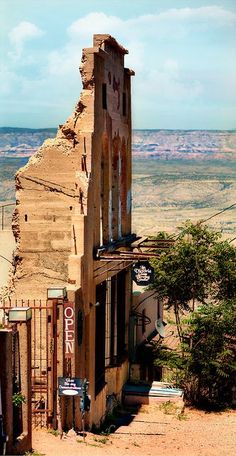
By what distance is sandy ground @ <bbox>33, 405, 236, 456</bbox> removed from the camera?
64.6ft

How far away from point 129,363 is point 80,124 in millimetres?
9999

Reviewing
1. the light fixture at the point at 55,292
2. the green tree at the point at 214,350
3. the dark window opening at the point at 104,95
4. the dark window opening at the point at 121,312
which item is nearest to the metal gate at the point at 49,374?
the light fixture at the point at 55,292

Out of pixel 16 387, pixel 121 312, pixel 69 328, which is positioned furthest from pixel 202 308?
pixel 16 387

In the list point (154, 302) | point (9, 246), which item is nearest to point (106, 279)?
point (154, 302)

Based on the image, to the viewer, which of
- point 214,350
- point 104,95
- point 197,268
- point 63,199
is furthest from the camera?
point 197,268

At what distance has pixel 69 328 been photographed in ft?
68.8

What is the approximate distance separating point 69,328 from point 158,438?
498 cm

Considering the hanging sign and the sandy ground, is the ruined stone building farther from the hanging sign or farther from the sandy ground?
the sandy ground

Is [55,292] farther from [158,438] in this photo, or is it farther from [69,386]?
[158,438]

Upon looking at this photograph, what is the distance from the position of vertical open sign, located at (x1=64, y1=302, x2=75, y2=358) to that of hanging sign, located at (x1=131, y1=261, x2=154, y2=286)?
5.90 metres

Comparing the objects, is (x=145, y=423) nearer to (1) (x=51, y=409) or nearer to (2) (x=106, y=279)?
(2) (x=106, y=279)

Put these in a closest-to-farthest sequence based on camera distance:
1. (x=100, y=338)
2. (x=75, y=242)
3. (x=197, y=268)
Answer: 1. (x=75, y=242)
2. (x=100, y=338)
3. (x=197, y=268)

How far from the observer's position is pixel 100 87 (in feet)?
83.3

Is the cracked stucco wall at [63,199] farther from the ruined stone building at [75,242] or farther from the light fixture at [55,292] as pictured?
the light fixture at [55,292]
